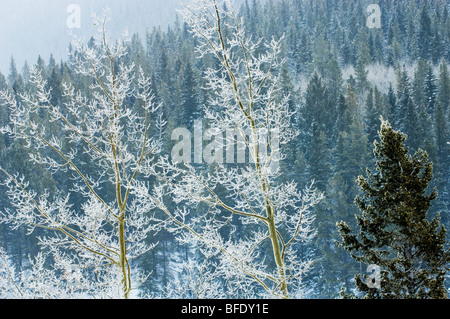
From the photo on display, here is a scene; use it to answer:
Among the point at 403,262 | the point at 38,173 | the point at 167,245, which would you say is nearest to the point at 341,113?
the point at 167,245

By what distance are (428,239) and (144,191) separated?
4.72m

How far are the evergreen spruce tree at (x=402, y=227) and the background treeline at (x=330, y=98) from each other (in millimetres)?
2653

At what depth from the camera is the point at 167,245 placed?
41062 mm

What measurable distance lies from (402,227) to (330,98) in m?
51.1

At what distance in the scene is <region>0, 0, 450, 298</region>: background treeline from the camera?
111ft

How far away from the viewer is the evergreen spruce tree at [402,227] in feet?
22.3

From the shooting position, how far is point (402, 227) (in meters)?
7.27

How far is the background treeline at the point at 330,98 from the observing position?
111ft

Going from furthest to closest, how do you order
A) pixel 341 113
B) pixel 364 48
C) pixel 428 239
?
pixel 364 48 → pixel 341 113 → pixel 428 239

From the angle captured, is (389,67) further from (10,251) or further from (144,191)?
(144,191)

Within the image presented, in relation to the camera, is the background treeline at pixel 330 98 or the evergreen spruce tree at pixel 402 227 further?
the background treeline at pixel 330 98

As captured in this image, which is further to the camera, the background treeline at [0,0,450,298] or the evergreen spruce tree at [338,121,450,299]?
the background treeline at [0,0,450,298]

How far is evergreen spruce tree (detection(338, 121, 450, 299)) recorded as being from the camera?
681 cm

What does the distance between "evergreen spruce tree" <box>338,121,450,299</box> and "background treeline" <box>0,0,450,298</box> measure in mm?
2653
